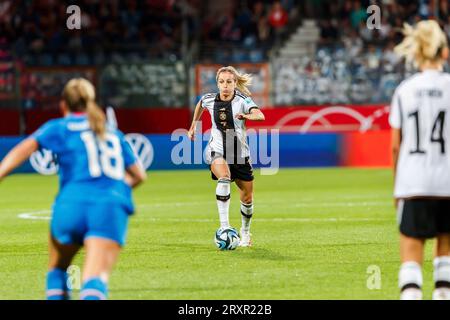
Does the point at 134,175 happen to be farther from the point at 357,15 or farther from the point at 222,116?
the point at 357,15

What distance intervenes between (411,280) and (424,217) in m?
0.48

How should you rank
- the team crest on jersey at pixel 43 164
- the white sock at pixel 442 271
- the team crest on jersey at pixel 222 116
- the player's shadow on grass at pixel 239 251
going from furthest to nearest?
the team crest on jersey at pixel 43 164 < the team crest on jersey at pixel 222 116 < the player's shadow on grass at pixel 239 251 < the white sock at pixel 442 271

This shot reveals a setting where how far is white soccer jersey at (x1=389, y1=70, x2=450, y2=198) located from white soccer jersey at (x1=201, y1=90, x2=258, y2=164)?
606 centimetres

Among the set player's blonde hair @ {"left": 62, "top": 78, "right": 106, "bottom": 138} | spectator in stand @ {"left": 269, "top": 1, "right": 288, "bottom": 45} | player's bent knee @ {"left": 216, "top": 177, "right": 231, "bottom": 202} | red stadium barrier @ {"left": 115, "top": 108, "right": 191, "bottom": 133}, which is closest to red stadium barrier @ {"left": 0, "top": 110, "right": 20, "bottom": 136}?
red stadium barrier @ {"left": 115, "top": 108, "right": 191, "bottom": 133}

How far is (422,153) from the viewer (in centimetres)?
843

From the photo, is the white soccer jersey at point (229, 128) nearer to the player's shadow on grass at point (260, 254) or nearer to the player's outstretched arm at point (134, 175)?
the player's shadow on grass at point (260, 254)

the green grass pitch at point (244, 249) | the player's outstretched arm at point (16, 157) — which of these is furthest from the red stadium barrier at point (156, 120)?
the player's outstretched arm at point (16, 157)

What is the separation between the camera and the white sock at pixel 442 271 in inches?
343

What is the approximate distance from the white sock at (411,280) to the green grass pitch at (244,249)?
65.7 inches

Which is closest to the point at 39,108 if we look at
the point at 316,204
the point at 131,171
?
the point at 316,204

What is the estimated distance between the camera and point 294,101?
109 ft

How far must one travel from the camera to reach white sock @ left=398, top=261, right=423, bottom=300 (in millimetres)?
8445

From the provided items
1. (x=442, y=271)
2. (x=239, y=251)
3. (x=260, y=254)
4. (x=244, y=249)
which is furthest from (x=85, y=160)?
(x=244, y=249)

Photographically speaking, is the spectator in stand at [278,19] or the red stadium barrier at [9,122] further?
the spectator in stand at [278,19]
